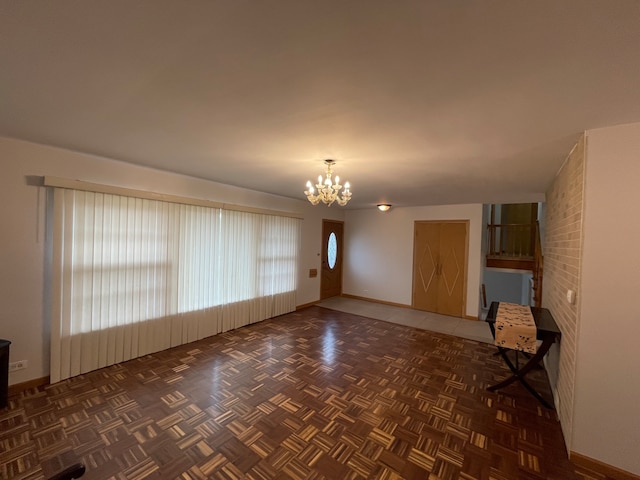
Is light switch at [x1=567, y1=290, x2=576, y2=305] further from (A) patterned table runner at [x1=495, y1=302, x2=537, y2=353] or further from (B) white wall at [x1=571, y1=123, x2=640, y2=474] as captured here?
(A) patterned table runner at [x1=495, y1=302, x2=537, y2=353]

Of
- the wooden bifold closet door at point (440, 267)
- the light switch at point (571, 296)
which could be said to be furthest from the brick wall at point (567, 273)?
the wooden bifold closet door at point (440, 267)

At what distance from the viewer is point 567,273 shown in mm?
2381

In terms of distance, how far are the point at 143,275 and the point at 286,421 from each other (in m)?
2.53

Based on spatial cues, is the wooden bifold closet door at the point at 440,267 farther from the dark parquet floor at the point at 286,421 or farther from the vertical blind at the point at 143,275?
the vertical blind at the point at 143,275

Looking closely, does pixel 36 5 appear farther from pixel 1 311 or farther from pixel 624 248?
pixel 624 248

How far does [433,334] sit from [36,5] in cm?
536

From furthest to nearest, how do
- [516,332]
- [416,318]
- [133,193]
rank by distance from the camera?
[416,318] < [133,193] < [516,332]

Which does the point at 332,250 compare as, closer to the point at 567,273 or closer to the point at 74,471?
the point at 567,273

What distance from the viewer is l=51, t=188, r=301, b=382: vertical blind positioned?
2816 mm

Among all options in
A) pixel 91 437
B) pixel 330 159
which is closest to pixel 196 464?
pixel 91 437

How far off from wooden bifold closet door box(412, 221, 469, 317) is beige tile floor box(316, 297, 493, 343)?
27 cm

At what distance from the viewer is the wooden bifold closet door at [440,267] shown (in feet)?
18.6

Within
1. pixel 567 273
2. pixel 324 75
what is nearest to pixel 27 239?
pixel 324 75

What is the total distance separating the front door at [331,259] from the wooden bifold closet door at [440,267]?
6.71 ft
